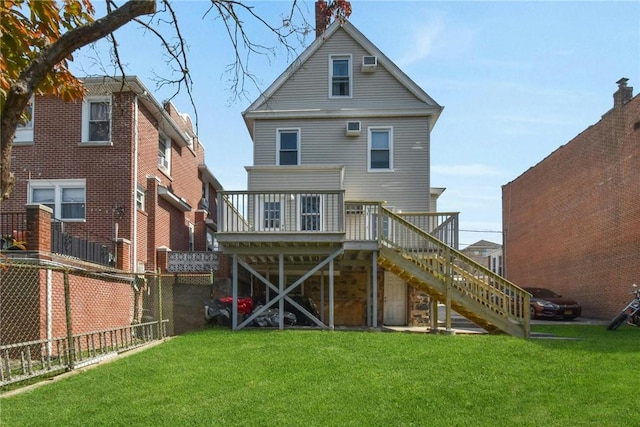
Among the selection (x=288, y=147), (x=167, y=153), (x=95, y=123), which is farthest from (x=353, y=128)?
(x=95, y=123)

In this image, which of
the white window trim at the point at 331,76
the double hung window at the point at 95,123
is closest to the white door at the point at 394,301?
the white window trim at the point at 331,76

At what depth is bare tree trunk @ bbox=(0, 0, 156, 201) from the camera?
3.54 m

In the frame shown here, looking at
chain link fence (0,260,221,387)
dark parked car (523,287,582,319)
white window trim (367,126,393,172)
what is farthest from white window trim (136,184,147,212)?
dark parked car (523,287,582,319)

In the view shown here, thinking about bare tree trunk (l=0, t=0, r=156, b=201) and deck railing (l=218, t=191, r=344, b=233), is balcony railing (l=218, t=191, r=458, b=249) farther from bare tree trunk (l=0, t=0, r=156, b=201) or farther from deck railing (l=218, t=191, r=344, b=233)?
bare tree trunk (l=0, t=0, r=156, b=201)

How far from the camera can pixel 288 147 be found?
59.4ft

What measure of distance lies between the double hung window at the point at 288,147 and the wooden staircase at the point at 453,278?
4.90m

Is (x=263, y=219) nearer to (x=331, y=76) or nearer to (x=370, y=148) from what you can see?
(x=370, y=148)

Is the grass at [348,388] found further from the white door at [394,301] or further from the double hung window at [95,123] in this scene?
the double hung window at [95,123]

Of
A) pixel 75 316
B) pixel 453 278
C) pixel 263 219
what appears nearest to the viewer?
pixel 75 316

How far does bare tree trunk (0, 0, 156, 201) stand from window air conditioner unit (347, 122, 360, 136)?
1392cm

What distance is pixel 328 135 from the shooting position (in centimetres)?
1806

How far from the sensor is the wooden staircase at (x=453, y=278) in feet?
43.7

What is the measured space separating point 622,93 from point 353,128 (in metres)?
11.6

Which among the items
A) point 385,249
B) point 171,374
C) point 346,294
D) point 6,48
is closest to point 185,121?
point 346,294
